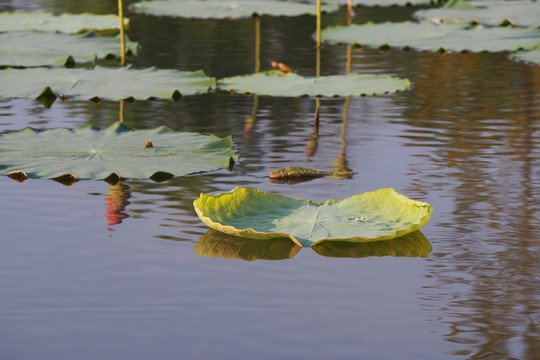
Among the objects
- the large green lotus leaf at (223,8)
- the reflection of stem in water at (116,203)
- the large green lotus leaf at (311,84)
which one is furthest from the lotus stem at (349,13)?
the reflection of stem in water at (116,203)

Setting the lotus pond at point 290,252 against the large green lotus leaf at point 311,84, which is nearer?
the lotus pond at point 290,252

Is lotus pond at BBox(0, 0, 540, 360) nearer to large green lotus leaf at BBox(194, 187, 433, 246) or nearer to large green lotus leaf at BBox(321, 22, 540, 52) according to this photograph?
large green lotus leaf at BBox(194, 187, 433, 246)

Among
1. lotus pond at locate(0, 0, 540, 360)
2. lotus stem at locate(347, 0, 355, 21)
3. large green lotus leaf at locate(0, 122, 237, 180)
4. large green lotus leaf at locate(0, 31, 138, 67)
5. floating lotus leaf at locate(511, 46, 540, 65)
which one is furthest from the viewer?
lotus stem at locate(347, 0, 355, 21)

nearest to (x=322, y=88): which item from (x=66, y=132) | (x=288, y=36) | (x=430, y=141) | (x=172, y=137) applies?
(x=430, y=141)

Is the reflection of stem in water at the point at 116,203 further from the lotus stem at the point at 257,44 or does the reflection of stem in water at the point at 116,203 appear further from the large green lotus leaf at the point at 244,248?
the lotus stem at the point at 257,44

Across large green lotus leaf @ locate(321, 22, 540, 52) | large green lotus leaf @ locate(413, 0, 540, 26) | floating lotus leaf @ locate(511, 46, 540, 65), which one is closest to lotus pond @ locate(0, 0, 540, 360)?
floating lotus leaf @ locate(511, 46, 540, 65)

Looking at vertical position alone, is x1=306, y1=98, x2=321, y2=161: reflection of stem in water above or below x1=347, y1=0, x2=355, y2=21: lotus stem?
below

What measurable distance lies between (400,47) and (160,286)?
150 inches

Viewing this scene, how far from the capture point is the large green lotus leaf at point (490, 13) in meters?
7.09

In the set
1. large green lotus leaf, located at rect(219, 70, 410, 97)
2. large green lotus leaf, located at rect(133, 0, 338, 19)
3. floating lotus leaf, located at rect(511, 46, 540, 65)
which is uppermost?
large green lotus leaf, located at rect(133, 0, 338, 19)

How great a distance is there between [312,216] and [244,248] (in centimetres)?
24

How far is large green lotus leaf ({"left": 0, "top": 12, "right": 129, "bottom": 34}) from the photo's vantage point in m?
6.59

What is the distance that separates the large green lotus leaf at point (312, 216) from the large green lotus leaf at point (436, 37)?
9.96 feet

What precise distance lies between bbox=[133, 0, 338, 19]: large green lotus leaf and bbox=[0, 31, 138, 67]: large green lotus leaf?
1521mm
